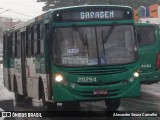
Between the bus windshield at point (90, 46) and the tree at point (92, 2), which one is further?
the tree at point (92, 2)

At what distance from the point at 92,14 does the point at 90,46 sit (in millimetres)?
871

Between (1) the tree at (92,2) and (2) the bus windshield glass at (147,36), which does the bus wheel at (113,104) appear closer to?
(2) the bus windshield glass at (147,36)

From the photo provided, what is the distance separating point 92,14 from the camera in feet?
42.1

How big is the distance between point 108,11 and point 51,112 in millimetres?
3314

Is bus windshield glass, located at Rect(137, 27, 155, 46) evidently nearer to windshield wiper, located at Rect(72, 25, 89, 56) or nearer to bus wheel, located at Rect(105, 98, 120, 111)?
bus wheel, located at Rect(105, 98, 120, 111)

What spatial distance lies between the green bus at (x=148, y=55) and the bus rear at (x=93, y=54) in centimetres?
605

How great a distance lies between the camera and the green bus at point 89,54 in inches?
489

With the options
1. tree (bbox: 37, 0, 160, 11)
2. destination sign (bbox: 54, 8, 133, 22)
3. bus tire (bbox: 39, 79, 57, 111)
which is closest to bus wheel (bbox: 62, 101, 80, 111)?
bus tire (bbox: 39, 79, 57, 111)

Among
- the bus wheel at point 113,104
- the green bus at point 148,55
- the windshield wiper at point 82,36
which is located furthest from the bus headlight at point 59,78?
the green bus at point 148,55

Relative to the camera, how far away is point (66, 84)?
1240 cm

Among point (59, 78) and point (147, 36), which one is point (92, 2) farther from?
point (59, 78)

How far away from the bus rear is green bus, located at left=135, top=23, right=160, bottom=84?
605cm

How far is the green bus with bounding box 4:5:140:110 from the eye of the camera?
12.4 metres

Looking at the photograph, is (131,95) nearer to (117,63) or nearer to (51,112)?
(117,63)
